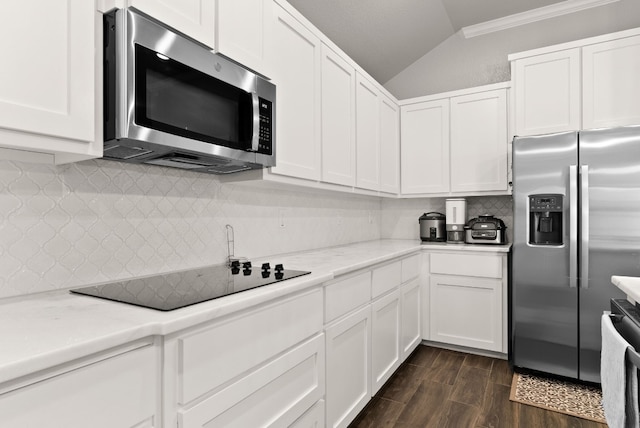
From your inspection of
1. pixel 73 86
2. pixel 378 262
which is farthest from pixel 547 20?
pixel 73 86

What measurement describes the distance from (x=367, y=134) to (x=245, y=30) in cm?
150

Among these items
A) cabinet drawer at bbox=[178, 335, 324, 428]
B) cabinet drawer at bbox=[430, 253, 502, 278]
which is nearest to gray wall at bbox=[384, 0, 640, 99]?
A: cabinet drawer at bbox=[430, 253, 502, 278]

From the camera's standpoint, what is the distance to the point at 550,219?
2.58 meters

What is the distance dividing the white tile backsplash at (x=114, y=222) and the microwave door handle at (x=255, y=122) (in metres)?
0.37

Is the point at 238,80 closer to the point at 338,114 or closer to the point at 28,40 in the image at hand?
the point at 28,40

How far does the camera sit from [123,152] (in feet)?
4.30

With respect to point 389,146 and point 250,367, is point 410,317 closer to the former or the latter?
point 389,146

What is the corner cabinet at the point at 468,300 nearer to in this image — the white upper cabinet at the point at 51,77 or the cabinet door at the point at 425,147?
the cabinet door at the point at 425,147

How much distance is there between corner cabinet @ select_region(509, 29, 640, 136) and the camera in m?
2.60

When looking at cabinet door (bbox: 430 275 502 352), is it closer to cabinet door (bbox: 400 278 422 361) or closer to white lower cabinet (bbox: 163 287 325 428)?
cabinet door (bbox: 400 278 422 361)

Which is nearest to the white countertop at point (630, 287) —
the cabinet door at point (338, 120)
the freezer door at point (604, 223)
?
the freezer door at point (604, 223)

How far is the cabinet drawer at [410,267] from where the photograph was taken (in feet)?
9.07

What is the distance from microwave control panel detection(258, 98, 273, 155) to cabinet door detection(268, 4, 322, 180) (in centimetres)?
11

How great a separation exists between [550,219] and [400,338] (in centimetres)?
136
